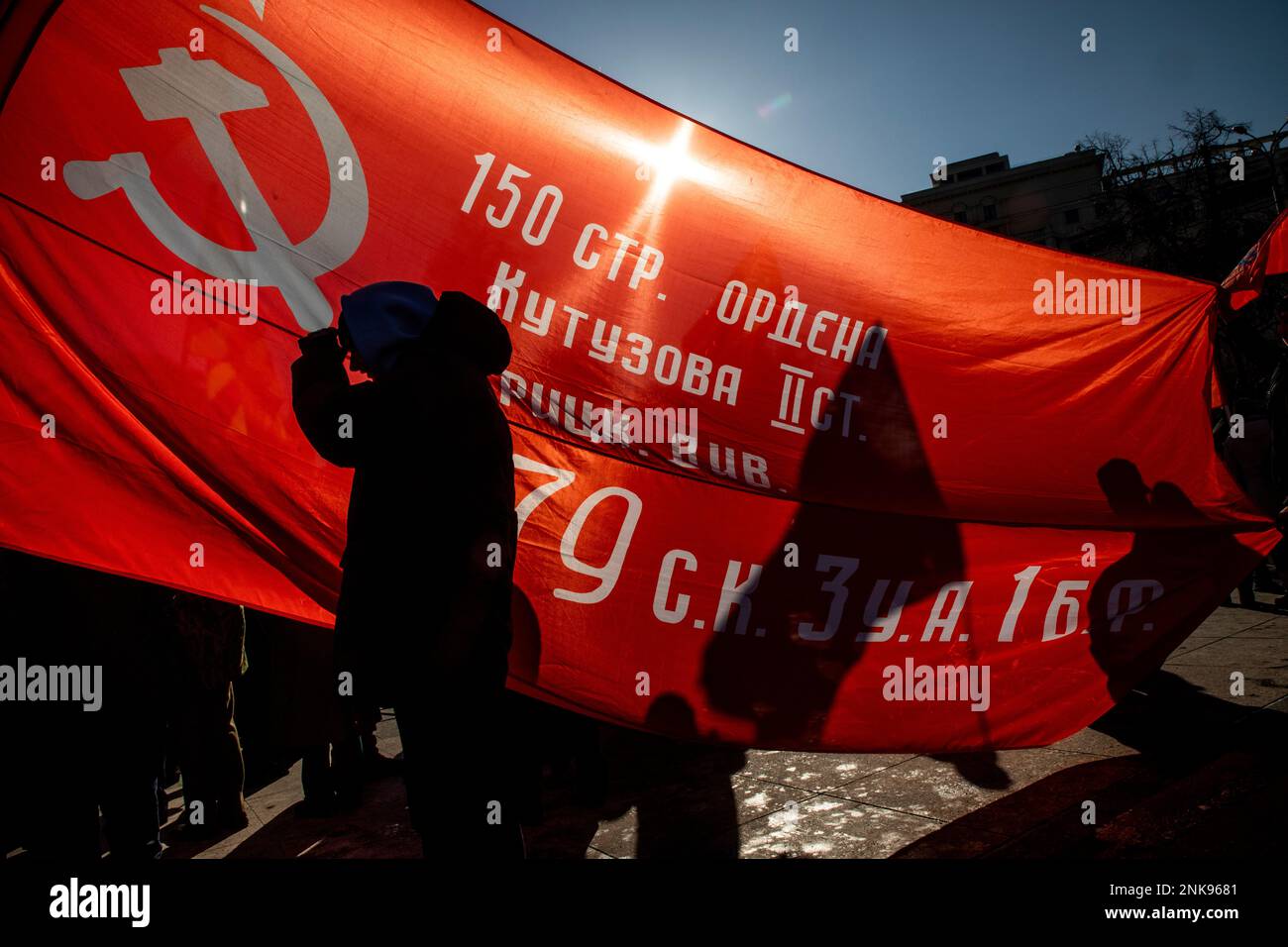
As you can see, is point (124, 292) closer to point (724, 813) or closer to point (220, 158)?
point (220, 158)

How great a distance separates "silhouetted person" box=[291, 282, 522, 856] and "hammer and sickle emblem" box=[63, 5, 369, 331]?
1.95 ft

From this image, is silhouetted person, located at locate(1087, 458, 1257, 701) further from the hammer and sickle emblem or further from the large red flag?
the hammer and sickle emblem

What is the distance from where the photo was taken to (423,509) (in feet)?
6.25

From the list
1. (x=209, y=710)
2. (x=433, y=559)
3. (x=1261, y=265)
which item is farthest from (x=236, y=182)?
(x=1261, y=265)

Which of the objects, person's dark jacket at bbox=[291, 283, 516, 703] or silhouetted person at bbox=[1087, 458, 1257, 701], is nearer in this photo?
person's dark jacket at bbox=[291, 283, 516, 703]

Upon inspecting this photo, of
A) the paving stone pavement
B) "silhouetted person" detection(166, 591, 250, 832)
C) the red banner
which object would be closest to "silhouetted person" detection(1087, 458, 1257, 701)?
the red banner

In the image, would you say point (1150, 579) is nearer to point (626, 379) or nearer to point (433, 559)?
point (626, 379)

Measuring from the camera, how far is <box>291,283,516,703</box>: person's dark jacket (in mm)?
1839

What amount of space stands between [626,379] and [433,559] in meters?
1.18

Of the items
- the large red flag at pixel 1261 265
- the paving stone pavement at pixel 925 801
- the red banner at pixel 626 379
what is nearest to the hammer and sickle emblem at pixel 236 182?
the red banner at pixel 626 379

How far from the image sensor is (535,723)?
397cm

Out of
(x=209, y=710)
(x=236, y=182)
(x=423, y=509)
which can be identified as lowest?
Result: (x=209, y=710)

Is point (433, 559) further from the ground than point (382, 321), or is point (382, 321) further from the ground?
point (382, 321)
